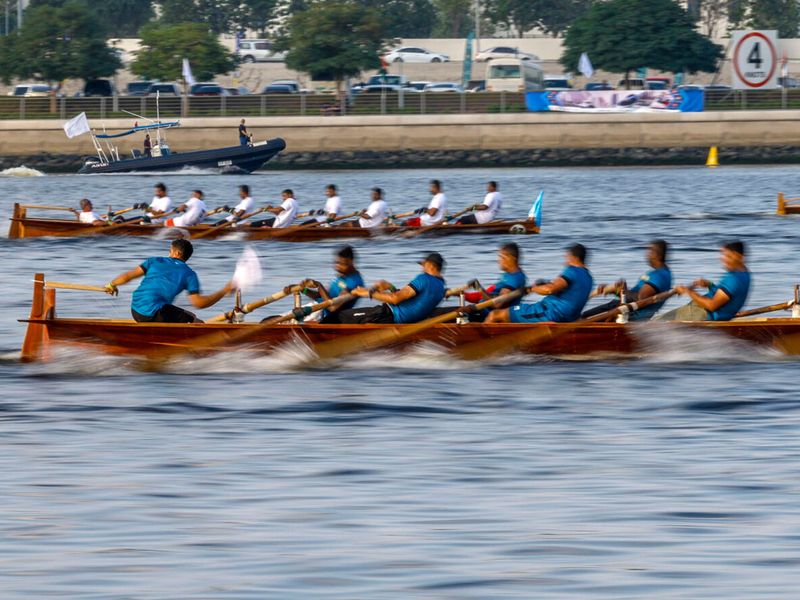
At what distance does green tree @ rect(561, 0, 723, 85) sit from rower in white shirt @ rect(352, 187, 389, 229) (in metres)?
37.6

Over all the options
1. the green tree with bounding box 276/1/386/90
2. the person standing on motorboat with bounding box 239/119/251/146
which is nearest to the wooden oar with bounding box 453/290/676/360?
the person standing on motorboat with bounding box 239/119/251/146

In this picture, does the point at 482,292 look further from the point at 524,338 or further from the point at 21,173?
the point at 21,173

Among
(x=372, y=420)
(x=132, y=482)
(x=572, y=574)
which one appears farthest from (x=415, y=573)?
(x=372, y=420)

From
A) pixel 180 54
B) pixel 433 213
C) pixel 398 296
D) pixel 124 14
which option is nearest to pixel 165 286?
pixel 398 296

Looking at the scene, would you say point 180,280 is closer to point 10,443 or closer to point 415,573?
point 10,443

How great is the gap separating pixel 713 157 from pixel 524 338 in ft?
156

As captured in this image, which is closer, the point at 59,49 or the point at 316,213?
the point at 316,213

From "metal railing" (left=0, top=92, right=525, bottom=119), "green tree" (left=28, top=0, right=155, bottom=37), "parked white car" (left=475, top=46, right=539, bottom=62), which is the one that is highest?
"green tree" (left=28, top=0, right=155, bottom=37)

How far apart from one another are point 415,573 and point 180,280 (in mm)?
7840

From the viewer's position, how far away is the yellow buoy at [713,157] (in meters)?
62.4

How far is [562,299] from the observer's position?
658 inches

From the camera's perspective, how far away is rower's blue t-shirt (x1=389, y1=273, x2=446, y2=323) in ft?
54.5

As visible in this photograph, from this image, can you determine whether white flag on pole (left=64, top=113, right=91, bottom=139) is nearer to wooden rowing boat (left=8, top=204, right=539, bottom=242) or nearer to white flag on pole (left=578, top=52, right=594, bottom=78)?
wooden rowing boat (left=8, top=204, right=539, bottom=242)

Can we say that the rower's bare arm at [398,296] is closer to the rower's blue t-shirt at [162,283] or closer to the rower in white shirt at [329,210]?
the rower's blue t-shirt at [162,283]
